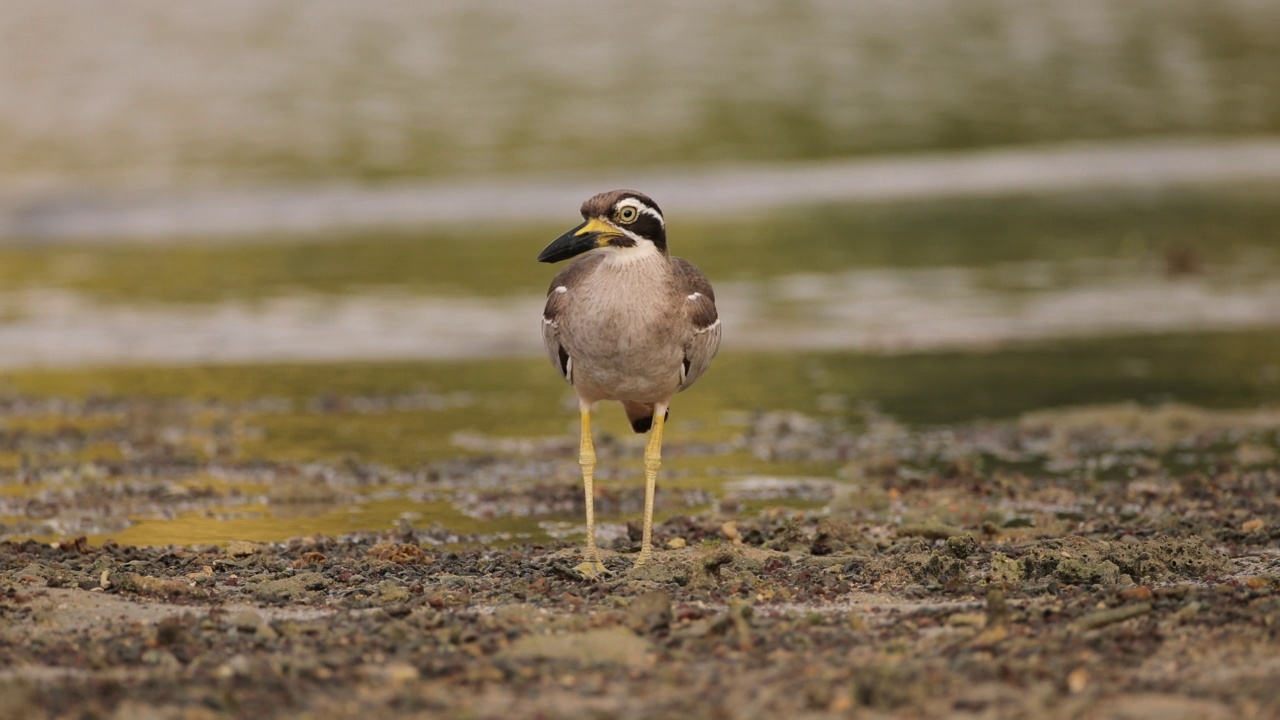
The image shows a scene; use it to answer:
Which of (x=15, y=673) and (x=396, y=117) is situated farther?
(x=396, y=117)

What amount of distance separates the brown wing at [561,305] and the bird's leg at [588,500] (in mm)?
321

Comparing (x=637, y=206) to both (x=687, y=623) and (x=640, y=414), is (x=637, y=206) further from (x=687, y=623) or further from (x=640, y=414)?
(x=687, y=623)

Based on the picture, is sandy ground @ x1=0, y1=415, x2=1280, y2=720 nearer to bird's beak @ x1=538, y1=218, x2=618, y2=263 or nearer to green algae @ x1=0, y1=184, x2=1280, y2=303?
bird's beak @ x1=538, y1=218, x2=618, y2=263

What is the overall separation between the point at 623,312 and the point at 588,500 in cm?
130

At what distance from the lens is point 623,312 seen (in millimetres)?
10422

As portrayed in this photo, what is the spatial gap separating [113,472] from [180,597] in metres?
4.95

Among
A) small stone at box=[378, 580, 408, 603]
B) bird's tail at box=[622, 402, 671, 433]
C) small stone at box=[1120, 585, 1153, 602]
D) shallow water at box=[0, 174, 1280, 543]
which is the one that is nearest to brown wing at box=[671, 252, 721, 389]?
bird's tail at box=[622, 402, 671, 433]

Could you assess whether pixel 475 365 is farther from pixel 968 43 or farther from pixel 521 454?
pixel 968 43

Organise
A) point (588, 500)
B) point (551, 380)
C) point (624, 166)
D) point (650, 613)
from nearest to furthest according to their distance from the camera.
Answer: point (650, 613), point (588, 500), point (551, 380), point (624, 166)

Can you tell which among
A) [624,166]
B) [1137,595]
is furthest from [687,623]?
[624,166]

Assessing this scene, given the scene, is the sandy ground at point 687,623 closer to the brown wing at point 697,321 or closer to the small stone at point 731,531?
the small stone at point 731,531

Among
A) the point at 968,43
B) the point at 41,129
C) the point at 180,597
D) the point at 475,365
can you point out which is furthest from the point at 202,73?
the point at 180,597

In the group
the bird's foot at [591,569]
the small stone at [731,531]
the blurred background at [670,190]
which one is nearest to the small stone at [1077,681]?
the bird's foot at [591,569]

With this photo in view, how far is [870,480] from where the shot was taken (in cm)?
1377
